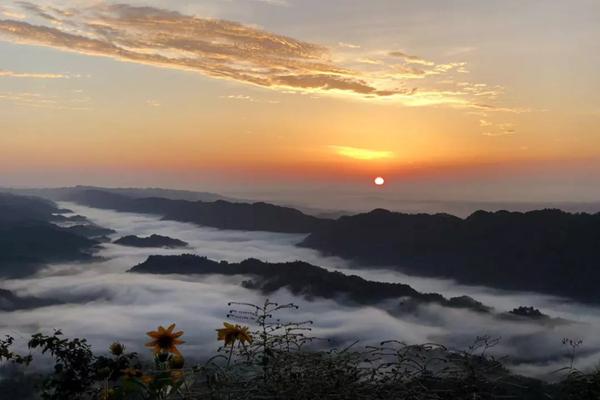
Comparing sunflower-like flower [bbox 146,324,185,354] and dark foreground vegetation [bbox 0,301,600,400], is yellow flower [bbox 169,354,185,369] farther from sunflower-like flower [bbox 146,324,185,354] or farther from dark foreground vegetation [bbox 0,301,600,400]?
sunflower-like flower [bbox 146,324,185,354]

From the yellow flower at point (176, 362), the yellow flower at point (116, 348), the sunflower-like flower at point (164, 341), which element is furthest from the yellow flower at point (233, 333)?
the yellow flower at point (116, 348)

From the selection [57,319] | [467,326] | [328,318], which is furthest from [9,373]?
[467,326]

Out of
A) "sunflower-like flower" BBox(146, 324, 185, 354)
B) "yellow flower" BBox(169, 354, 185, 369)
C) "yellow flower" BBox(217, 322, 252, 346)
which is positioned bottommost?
"yellow flower" BBox(169, 354, 185, 369)

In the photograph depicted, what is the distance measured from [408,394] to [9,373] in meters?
153

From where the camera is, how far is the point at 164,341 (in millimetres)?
7012

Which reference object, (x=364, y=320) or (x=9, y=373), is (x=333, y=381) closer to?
(x=9, y=373)

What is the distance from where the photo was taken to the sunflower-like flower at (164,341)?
22.6ft

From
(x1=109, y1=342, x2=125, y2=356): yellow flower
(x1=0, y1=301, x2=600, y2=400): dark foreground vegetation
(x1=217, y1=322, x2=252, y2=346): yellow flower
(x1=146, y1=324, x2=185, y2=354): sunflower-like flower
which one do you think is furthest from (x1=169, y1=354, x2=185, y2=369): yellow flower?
(x1=109, y1=342, x2=125, y2=356): yellow flower

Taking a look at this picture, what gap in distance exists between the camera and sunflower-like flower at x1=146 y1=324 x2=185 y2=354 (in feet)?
22.6

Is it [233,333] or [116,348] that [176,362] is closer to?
[233,333]

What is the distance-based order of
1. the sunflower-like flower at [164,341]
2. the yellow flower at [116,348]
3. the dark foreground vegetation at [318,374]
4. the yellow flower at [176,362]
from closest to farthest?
the dark foreground vegetation at [318,374], the yellow flower at [176,362], the sunflower-like flower at [164,341], the yellow flower at [116,348]

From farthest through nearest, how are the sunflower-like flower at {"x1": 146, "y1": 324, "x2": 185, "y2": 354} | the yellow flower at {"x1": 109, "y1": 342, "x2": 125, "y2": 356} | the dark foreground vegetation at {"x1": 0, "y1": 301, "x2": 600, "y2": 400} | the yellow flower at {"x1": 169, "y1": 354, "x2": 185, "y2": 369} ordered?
the yellow flower at {"x1": 109, "y1": 342, "x2": 125, "y2": 356} → the sunflower-like flower at {"x1": 146, "y1": 324, "x2": 185, "y2": 354} → the yellow flower at {"x1": 169, "y1": 354, "x2": 185, "y2": 369} → the dark foreground vegetation at {"x1": 0, "y1": 301, "x2": 600, "y2": 400}

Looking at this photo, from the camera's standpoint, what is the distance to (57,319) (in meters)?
188

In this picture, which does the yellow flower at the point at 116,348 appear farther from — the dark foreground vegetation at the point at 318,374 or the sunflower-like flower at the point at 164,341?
the dark foreground vegetation at the point at 318,374
